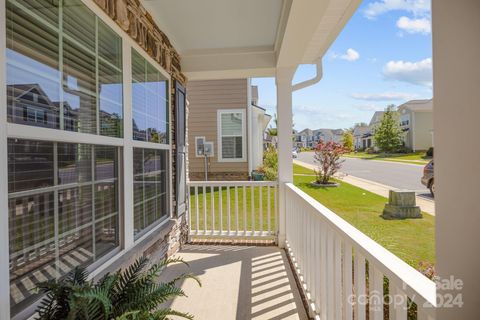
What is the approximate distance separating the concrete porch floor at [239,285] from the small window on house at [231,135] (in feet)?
17.0

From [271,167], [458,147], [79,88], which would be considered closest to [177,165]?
[79,88]

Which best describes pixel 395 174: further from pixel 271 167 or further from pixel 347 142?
pixel 271 167

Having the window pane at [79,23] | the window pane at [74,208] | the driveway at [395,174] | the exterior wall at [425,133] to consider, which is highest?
the window pane at [79,23]

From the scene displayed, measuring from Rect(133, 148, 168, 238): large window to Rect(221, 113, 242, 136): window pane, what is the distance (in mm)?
5578

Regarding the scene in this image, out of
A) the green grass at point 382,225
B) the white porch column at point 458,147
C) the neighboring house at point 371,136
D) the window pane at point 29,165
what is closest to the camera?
the white porch column at point 458,147

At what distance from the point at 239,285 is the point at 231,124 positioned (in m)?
6.65

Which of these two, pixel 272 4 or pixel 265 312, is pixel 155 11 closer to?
pixel 272 4

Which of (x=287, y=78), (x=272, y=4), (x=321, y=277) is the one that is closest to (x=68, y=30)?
(x=272, y=4)

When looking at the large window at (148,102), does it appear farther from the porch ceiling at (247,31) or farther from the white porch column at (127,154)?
the porch ceiling at (247,31)

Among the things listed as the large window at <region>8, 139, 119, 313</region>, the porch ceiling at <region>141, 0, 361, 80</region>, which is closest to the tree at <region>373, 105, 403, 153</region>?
the porch ceiling at <region>141, 0, 361, 80</region>

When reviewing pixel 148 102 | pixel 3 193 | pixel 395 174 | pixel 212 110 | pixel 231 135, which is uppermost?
pixel 212 110

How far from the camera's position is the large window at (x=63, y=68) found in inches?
56.0

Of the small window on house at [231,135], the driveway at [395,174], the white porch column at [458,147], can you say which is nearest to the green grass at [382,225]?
the driveway at [395,174]

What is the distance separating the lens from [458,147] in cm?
68
